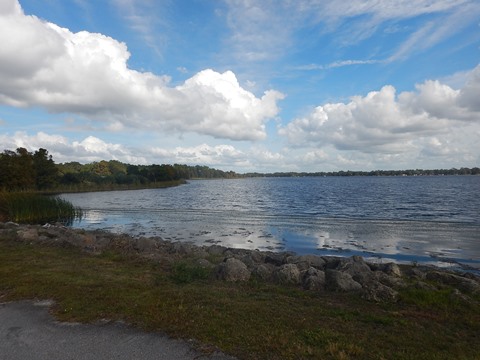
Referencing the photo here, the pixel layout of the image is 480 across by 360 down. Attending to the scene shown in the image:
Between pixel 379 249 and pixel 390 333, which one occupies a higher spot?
pixel 390 333

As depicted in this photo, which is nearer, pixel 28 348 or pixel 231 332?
pixel 28 348

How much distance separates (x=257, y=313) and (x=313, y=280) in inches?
120

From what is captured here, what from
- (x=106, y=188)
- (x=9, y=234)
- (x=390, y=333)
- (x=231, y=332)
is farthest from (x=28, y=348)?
(x=106, y=188)

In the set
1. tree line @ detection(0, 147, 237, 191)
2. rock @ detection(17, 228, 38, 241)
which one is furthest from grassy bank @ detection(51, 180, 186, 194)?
rock @ detection(17, 228, 38, 241)

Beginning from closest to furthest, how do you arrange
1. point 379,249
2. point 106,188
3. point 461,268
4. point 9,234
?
point 461,268
point 9,234
point 379,249
point 106,188

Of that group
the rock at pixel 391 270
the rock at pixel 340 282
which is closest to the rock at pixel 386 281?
the rock at pixel 340 282

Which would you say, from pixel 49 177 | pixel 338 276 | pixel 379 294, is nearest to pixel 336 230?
pixel 338 276

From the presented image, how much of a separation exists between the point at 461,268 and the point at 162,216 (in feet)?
91.7

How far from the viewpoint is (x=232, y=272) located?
10.2 metres

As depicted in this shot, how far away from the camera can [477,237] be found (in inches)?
877

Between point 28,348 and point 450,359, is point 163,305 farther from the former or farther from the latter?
point 450,359

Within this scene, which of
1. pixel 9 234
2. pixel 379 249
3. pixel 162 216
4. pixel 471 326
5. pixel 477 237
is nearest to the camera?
pixel 471 326

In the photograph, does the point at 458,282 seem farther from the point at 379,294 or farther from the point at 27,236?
A: the point at 27,236

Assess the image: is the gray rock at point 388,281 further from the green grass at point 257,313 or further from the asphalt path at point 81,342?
the asphalt path at point 81,342
